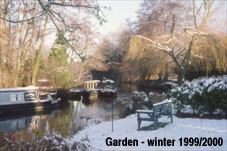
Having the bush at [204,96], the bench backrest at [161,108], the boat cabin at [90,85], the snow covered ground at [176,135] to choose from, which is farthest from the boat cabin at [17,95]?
the bench backrest at [161,108]

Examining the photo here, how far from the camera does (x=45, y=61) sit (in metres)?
22.6

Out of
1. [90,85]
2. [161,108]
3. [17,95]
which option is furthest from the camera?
[90,85]

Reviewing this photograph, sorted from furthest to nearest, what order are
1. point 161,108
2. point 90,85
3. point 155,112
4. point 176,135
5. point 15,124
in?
point 90,85
point 15,124
point 161,108
point 155,112
point 176,135

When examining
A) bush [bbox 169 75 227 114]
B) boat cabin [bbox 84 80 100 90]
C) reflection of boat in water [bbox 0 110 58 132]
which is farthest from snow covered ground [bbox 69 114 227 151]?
boat cabin [bbox 84 80 100 90]

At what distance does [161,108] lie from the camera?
23.6 feet

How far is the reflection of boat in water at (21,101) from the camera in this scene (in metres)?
14.2

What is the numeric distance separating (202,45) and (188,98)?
23.2 feet

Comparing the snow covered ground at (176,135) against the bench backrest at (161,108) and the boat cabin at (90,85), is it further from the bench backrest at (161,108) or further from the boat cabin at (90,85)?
the boat cabin at (90,85)

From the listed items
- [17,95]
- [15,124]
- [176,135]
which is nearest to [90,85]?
[17,95]

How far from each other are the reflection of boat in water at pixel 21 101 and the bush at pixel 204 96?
32.0 feet

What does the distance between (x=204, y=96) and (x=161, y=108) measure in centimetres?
178

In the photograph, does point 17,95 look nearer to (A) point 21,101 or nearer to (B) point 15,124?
(A) point 21,101

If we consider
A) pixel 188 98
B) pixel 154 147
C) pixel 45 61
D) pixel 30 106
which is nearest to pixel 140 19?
pixel 45 61

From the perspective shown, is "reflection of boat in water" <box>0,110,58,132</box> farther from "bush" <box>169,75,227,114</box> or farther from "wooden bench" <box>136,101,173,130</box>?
"bush" <box>169,75,227,114</box>
